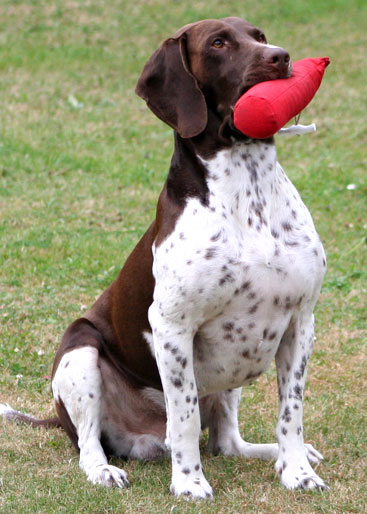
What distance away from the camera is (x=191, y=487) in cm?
395

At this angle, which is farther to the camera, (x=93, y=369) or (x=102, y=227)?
(x=102, y=227)

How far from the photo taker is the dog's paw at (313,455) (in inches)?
173

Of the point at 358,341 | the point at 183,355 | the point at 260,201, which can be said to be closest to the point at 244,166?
the point at 260,201

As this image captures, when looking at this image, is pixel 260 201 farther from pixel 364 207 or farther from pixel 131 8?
pixel 131 8

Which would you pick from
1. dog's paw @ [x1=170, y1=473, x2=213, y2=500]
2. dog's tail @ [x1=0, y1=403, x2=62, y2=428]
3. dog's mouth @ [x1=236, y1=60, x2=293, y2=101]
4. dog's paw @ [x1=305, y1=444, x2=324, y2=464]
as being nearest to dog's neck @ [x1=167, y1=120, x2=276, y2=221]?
dog's mouth @ [x1=236, y1=60, x2=293, y2=101]

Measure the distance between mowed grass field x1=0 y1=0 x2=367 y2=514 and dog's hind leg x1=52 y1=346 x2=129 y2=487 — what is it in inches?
4.6

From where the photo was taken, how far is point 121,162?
10.4m

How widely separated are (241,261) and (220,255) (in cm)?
9

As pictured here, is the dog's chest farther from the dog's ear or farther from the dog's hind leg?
the dog's hind leg

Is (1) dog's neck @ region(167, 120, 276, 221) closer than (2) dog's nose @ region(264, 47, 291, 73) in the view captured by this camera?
No

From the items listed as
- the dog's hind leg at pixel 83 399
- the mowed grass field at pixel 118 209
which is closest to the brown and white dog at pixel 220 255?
the dog's hind leg at pixel 83 399

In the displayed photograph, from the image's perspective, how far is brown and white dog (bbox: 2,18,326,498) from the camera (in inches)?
150

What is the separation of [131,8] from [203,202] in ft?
41.1

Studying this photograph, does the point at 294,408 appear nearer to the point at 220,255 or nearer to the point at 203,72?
the point at 220,255
